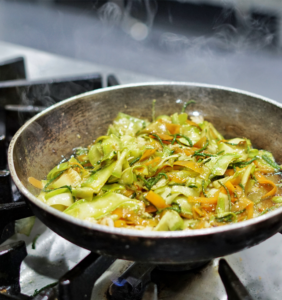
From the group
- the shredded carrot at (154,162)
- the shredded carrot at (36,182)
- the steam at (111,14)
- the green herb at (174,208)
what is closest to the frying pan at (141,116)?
the shredded carrot at (36,182)

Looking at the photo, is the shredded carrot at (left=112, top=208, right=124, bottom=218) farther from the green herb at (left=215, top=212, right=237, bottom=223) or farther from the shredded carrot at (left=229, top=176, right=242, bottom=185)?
the shredded carrot at (left=229, top=176, right=242, bottom=185)

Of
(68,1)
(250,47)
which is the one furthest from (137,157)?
(68,1)

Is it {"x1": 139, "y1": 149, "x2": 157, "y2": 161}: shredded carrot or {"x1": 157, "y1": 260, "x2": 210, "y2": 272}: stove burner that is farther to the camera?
{"x1": 139, "y1": 149, "x2": 157, "y2": 161}: shredded carrot

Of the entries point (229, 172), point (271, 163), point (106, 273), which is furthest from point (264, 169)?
point (106, 273)

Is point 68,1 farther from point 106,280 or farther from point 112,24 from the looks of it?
point 106,280

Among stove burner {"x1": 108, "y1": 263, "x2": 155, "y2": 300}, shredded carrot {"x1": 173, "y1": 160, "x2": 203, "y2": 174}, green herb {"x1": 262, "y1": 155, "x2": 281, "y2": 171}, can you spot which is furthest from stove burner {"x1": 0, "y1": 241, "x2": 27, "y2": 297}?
green herb {"x1": 262, "y1": 155, "x2": 281, "y2": 171}

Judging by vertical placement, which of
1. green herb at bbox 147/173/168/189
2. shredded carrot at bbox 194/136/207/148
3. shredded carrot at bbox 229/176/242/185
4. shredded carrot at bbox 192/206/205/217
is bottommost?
shredded carrot at bbox 192/206/205/217

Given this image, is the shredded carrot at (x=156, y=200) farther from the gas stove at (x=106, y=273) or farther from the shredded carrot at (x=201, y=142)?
the shredded carrot at (x=201, y=142)
